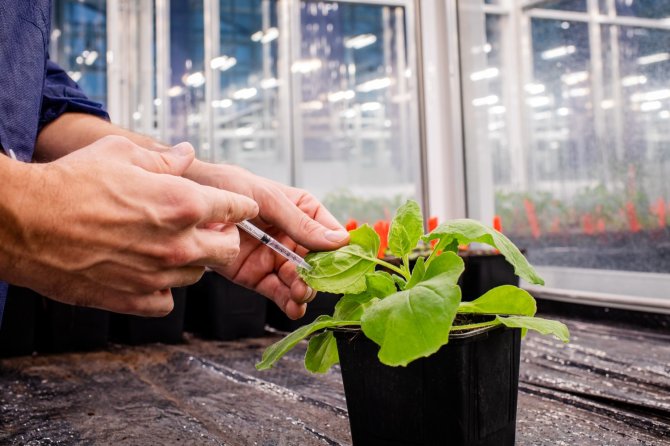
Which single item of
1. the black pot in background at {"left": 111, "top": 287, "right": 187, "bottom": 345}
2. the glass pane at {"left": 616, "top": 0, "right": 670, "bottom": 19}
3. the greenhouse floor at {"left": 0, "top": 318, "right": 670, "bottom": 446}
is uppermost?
the glass pane at {"left": 616, "top": 0, "right": 670, "bottom": 19}

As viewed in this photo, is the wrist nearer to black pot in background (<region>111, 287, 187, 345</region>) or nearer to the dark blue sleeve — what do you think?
the dark blue sleeve

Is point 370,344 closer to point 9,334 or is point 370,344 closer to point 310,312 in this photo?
point 310,312

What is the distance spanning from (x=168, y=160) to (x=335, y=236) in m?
0.22

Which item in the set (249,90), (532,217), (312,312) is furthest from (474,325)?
(249,90)

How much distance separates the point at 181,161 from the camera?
0.69 m

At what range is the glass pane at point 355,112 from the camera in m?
4.12

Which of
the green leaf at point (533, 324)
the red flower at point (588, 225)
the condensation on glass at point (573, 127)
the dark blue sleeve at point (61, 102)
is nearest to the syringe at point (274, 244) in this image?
the green leaf at point (533, 324)

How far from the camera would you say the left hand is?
80 centimetres

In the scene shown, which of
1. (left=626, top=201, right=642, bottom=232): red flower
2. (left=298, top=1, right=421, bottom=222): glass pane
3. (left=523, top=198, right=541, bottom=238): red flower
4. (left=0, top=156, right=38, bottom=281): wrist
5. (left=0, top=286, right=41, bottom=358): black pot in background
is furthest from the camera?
(left=298, top=1, right=421, bottom=222): glass pane

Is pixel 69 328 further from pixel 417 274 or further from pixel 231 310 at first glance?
pixel 417 274

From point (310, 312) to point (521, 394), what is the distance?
95 centimetres

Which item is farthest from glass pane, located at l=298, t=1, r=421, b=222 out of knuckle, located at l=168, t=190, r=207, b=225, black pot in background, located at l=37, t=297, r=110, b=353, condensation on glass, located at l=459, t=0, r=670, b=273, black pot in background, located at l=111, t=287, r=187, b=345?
knuckle, located at l=168, t=190, r=207, b=225

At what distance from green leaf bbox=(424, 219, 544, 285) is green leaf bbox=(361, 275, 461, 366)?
90mm

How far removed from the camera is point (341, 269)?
2.40ft
